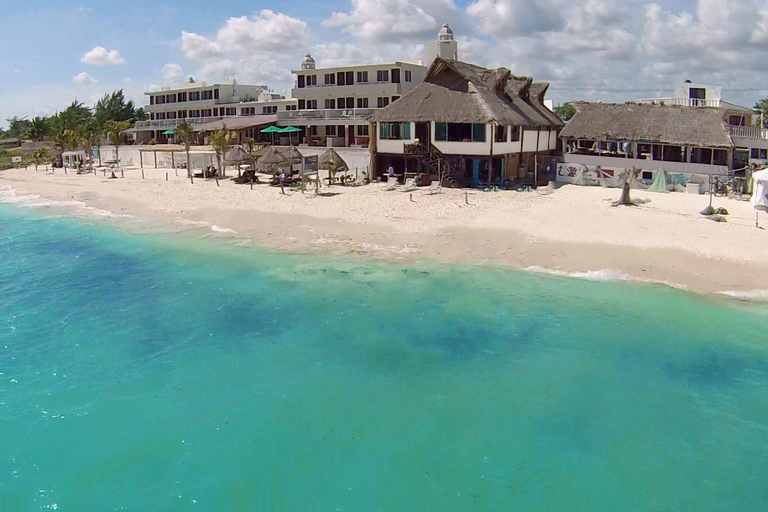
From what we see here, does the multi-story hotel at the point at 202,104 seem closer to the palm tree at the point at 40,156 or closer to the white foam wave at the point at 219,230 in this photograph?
the palm tree at the point at 40,156

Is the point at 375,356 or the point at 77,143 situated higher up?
the point at 77,143

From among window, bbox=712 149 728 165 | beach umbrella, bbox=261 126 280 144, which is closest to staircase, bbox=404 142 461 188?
window, bbox=712 149 728 165

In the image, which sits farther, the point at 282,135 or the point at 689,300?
the point at 282,135

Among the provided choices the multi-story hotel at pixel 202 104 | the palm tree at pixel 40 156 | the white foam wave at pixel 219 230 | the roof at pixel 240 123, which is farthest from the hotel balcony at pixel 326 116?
the palm tree at pixel 40 156

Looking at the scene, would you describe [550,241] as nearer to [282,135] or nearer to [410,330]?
[410,330]

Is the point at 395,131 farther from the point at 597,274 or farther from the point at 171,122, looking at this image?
the point at 171,122

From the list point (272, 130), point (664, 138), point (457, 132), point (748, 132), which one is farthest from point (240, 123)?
point (748, 132)

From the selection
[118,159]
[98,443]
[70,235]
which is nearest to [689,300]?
[98,443]

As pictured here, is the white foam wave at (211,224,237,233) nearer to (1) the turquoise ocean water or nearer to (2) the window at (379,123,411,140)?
(1) the turquoise ocean water

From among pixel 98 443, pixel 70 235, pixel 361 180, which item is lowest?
pixel 98 443
